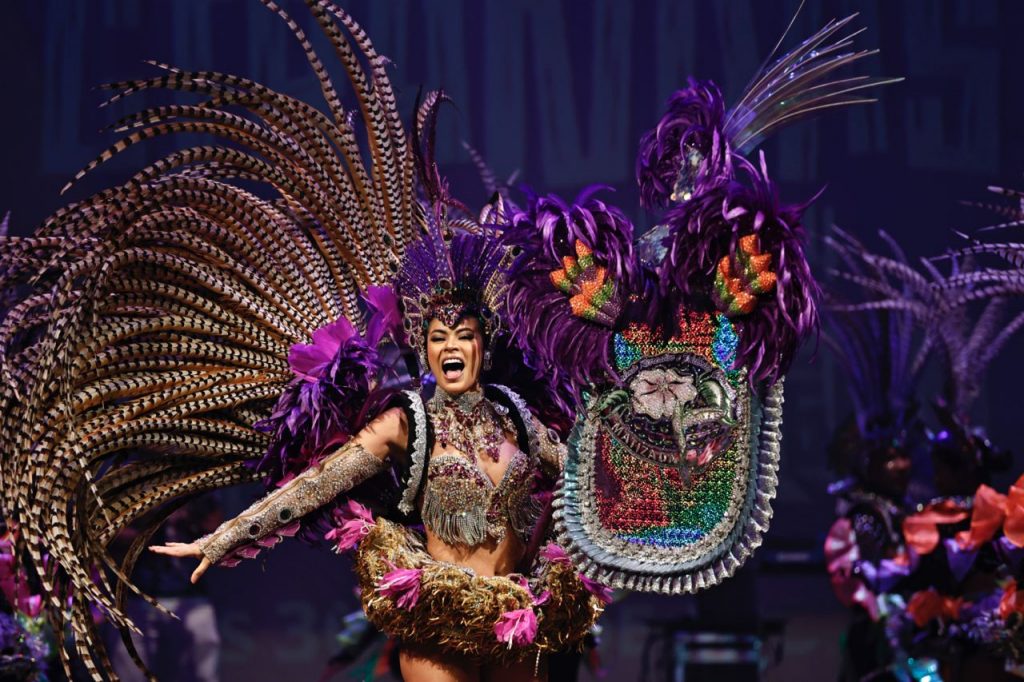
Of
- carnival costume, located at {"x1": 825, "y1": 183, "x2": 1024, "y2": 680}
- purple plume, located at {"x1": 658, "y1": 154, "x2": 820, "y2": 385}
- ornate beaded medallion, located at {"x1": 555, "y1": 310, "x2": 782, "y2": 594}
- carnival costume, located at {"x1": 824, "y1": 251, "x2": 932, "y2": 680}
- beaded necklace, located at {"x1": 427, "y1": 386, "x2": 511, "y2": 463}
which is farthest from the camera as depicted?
carnival costume, located at {"x1": 824, "y1": 251, "x2": 932, "y2": 680}

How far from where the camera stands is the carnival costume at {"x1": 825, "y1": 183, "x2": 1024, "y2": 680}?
4.02 meters

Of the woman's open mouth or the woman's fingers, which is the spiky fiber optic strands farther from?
the woman's open mouth

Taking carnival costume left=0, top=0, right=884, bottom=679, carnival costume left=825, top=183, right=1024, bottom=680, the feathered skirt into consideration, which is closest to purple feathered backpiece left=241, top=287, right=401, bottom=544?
carnival costume left=0, top=0, right=884, bottom=679

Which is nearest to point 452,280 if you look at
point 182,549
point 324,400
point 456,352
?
point 456,352

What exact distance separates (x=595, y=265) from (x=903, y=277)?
236 centimetres

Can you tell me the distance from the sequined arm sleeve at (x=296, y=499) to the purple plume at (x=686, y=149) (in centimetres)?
92

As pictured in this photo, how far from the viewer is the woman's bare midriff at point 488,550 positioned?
9.94 ft

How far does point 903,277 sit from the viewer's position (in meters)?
4.86

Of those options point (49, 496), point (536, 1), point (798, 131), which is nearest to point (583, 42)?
point (536, 1)

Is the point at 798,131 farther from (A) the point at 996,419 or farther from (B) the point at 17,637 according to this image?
(B) the point at 17,637

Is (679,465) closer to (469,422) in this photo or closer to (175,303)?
(469,422)

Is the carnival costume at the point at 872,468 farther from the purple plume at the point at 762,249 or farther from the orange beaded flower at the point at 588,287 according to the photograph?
the orange beaded flower at the point at 588,287

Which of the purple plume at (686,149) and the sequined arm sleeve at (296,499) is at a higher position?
the purple plume at (686,149)

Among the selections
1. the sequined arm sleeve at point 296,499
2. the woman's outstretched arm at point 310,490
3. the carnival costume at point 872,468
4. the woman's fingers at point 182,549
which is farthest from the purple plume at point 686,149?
the carnival costume at point 872,468
